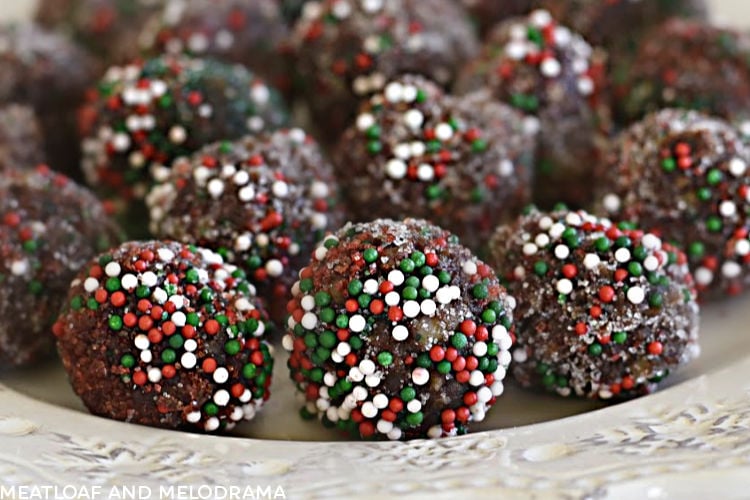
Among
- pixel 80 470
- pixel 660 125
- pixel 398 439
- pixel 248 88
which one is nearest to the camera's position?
pixel 80 470

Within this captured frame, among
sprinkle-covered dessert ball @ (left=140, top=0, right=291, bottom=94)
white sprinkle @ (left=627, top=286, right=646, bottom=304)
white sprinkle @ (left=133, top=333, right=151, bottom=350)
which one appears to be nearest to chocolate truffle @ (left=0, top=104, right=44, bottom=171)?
sprinkle-covered dessert ball @ (left=140, top=0, right=291, bottom=94)

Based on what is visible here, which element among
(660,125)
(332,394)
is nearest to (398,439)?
(332,394)

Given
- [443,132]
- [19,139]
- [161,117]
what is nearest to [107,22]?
[19,139]

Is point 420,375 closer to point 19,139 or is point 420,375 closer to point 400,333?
point 400,333

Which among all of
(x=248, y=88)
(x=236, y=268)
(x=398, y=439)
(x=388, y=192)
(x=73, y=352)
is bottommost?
(x=398, y=439)

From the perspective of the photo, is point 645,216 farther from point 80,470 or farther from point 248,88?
point 80,470

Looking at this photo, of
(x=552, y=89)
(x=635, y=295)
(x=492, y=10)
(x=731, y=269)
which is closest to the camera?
(x=635, y=295)

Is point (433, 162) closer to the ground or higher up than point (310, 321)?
higher up
